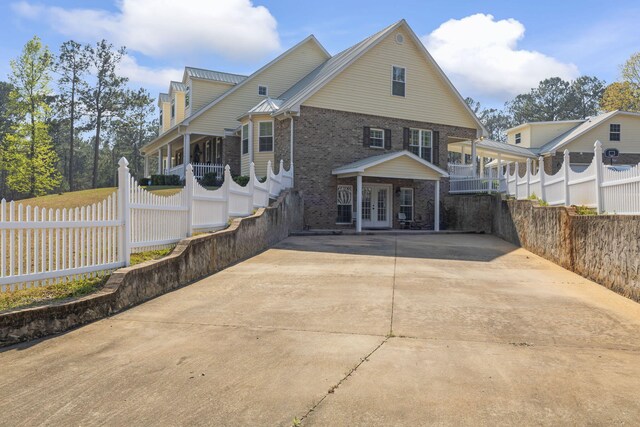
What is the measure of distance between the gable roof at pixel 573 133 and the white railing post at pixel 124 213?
102 feet

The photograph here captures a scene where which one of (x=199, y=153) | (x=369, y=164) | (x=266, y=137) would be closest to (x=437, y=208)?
(x=369, y=164)

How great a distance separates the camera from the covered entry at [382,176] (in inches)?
771

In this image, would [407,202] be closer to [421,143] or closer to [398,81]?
[421,143]

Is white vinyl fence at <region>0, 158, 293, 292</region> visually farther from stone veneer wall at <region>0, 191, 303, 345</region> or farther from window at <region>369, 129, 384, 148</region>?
window at <region>369, 129, 384, 148</region>

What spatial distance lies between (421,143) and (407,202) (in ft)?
9.97

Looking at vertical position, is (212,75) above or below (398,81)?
above

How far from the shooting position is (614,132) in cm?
3303

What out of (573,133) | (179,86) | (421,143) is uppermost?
(179,86)

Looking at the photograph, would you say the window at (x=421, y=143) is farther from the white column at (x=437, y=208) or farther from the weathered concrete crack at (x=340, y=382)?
the weathered concrete crack at (x=340, y=382)

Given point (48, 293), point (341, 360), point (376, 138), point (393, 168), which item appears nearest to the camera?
point (341, 360)

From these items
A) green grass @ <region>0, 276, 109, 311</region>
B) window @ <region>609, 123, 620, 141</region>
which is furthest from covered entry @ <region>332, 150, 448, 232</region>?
window @ <region>609, 123, 620, 141</region>

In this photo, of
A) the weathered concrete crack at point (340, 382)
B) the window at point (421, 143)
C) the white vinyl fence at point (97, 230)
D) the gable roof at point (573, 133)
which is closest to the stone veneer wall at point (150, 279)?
the white vinyl fence at point (97, 230)

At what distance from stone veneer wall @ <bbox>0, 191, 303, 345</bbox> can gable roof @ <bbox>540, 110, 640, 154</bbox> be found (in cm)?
2605

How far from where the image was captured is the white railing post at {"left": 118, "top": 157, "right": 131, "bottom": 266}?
7.34 meters
